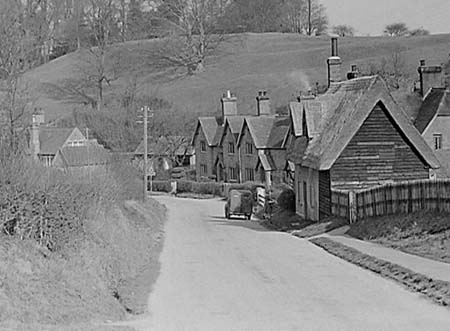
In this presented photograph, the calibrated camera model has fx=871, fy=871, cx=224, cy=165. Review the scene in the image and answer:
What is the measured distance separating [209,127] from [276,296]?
72376 mm

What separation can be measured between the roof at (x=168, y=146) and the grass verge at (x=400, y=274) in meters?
69.2

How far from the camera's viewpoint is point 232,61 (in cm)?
12825

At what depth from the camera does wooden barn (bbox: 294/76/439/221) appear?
127 feet

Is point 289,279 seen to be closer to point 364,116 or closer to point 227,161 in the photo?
point 364,116

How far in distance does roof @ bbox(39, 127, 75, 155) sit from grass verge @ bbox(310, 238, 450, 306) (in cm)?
5145

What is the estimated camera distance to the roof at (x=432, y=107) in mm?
57938

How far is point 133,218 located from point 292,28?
123783 millimetres

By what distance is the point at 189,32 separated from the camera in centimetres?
12312

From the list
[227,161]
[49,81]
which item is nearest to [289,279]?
[227,161]

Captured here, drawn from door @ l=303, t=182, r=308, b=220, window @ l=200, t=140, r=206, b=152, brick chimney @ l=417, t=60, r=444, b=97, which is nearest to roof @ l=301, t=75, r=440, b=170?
door @ l=303, t=182, r=308, b=220

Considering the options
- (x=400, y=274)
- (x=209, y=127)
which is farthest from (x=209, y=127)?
(x=400, y=274)

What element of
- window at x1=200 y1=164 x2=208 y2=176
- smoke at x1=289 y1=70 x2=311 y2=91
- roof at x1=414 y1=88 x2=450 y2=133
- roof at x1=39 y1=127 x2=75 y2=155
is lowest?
window at x1=200 y1=164 x2=208 y2=176

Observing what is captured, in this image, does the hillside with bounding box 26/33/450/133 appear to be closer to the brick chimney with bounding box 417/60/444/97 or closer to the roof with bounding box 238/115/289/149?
the roof with bounding box 238/115/289/149

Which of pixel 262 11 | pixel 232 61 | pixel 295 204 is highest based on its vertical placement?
pixel 262 11
